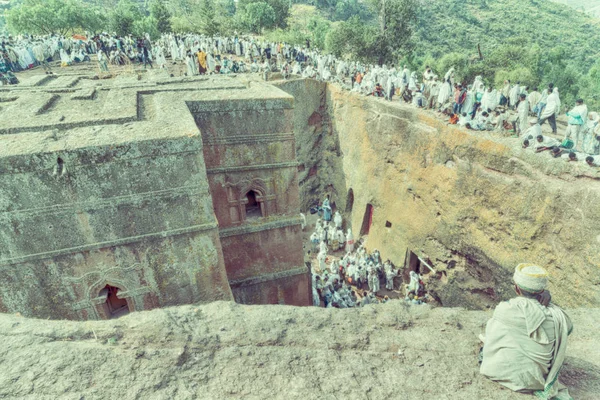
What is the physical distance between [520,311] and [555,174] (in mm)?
7229

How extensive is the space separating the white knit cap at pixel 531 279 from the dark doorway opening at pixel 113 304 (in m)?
5.85

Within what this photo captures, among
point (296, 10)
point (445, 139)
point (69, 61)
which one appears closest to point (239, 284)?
point (445, 139)

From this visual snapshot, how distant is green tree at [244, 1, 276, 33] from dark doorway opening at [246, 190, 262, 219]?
35.7 metres

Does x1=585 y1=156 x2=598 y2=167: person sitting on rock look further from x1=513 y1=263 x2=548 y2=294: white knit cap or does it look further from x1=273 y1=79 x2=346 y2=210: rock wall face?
x1=273 y1=79 x2=346 y2=210: rock wall face

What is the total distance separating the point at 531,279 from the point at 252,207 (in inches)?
270

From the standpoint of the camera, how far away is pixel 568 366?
11.1 feet

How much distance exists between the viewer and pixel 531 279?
2.89 m

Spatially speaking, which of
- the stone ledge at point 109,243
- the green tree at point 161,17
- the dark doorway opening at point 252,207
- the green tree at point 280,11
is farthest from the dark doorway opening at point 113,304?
the green tree at point 280,11

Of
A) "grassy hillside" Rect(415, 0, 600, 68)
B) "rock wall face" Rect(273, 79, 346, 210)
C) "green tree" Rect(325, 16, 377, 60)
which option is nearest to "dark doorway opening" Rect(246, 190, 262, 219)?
"rock wall face" Rect(273, 79, 346, 210)

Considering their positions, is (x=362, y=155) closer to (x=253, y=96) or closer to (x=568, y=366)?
(x=253, y=96)

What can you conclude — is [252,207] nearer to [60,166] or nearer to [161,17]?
[60,166]

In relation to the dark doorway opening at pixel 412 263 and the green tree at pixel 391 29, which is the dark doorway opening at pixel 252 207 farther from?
the green tree at pixel 391 29

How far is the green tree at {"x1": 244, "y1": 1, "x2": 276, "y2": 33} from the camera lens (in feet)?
129

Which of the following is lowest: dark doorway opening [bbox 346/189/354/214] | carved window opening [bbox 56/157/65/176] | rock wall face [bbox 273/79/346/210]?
dark doorway opening [bbox 346/189/354/214]
